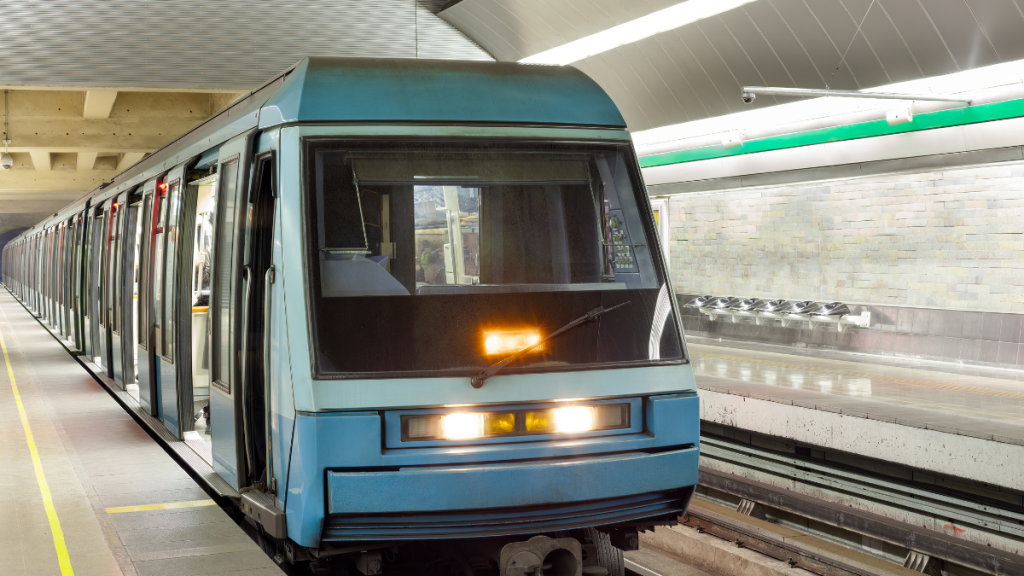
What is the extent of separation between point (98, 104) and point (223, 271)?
17.2 meters

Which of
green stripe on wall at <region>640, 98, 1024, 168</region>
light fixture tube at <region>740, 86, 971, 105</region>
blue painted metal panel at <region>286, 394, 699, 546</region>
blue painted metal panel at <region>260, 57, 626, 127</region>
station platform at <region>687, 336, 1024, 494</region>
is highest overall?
light fixture tube at <region>740, 86, 971, 105</region>

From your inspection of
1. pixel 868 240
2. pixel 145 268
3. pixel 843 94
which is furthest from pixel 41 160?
pixel 843 94

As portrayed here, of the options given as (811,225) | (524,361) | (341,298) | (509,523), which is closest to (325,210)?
(341,298)

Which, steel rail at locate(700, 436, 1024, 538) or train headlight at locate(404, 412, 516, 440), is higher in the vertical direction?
train headlight at locate(404, 412, 516, 440)

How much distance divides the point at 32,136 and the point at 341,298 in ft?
67.5

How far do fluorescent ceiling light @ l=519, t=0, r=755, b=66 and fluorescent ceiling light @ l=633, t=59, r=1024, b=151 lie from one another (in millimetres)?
2102

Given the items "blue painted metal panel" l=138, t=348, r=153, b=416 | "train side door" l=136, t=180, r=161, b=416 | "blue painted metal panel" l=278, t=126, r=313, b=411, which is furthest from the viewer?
"blue painted metal panel" l=138, t=348, r=153, b=416

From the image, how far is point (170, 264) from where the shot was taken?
8047mm

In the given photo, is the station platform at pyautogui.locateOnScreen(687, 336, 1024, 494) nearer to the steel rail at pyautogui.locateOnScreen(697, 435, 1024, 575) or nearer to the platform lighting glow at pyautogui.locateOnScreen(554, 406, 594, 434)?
the steel rail at pyautogui.locateOnScreen(697, 435, 1024, 575)

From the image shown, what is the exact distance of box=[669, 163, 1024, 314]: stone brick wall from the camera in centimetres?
1462

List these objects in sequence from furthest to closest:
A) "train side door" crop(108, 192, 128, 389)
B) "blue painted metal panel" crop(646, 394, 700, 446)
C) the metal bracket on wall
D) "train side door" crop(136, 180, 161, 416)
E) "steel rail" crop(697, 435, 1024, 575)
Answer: the metal bracket on wall, "train side door" crop(108, 192, 128, 389), "train side door" crop(136, 180, 161, 416), "steel rail" crop(697, 435, 1024, 575), "blue painted metal panel" crop(646, 394, 700, 446)

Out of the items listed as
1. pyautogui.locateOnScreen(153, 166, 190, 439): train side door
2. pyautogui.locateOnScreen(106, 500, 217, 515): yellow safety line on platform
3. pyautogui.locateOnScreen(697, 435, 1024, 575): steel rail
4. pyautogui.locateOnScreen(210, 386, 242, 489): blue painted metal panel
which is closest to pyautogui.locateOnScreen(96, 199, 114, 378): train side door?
pyautogui.locateOnScreen(153, 166, 190, 439): train side door

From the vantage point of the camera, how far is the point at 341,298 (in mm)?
4738

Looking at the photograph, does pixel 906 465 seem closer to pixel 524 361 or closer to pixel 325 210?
pixel 524 361
